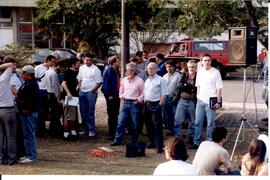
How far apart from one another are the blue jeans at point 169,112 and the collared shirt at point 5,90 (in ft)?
10.8

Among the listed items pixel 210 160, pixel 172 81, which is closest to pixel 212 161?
pixel 210 160

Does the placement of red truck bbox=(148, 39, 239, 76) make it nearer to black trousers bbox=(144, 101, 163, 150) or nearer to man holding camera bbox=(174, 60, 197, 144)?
man holding camera bbox=(174, 60, 197, 144)

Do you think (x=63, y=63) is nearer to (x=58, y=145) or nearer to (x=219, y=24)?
(x=58, y=145)

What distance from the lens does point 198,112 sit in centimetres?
984

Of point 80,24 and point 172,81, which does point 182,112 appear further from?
point 80,24

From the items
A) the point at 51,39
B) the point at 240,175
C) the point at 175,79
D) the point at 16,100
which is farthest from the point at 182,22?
the point at 51,39

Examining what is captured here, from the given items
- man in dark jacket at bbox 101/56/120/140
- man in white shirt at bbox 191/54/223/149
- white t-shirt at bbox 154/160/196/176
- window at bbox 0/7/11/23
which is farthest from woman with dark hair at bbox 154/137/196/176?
window at bbox 0/7/11/23

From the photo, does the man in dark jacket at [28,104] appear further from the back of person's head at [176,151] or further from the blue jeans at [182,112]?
the back of person's head at [176,151]

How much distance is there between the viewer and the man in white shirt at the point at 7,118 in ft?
27.7

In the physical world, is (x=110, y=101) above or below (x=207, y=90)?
below

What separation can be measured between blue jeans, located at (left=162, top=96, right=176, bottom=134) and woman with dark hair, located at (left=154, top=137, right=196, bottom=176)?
4.79 meters

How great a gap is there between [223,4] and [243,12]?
624 millimetres

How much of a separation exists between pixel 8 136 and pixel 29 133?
397 millimetres

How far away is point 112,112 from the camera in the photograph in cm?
1090
